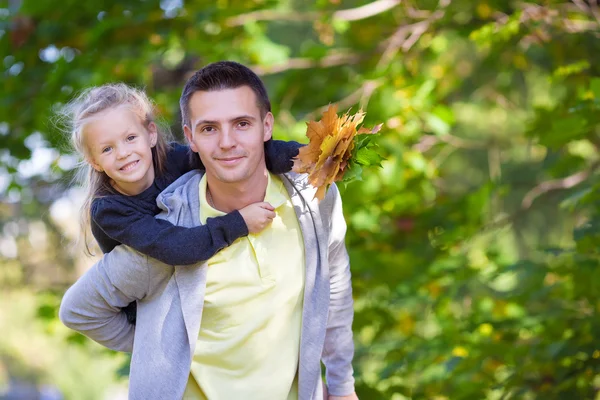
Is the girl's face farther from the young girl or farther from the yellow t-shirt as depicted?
the yellow t-shirt

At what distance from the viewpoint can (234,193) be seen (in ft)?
7.16

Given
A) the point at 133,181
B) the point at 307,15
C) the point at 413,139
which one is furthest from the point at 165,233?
the point at 307,15

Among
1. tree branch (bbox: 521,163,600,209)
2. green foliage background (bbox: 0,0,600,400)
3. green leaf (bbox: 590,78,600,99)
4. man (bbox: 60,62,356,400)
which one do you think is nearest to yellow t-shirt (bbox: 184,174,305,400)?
man (bbox: 60,62,356,400)

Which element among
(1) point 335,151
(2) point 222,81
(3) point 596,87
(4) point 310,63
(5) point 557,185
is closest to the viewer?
(1) point 335,151

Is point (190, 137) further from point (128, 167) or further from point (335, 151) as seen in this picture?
point (335, 151)

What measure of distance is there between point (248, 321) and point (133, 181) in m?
0.44

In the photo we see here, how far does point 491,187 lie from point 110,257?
6.94 ft

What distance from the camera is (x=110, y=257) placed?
2119 mm

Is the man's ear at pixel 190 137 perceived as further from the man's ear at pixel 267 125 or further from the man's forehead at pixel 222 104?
the man's ear at pixel 267 125

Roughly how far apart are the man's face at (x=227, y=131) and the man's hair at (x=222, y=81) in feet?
0.04

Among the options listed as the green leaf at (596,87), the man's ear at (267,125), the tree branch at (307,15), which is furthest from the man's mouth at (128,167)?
the tree branch at (307,15)

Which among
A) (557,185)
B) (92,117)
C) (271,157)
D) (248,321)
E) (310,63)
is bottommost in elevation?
(557,185)

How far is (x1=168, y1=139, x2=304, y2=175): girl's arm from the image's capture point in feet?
7.33

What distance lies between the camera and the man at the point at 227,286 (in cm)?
209
